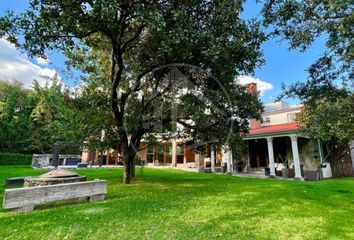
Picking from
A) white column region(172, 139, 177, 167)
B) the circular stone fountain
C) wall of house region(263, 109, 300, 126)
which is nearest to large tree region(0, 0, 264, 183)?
the circular stone fountain

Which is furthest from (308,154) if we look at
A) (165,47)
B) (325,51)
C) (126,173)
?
(165,47)

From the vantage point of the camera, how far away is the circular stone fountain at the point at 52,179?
630 cm

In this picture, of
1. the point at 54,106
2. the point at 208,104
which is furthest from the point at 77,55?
the point at 54,106

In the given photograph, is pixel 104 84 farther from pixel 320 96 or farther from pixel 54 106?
pixel 54 106

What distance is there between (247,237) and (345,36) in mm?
4682

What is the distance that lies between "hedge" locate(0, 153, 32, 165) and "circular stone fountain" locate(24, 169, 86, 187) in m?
20.5

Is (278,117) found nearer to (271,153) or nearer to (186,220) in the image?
(271,153)

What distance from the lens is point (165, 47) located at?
6.52 m

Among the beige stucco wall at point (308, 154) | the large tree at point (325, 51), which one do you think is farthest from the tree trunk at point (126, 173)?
the beige stucco wall at point (308, 154)

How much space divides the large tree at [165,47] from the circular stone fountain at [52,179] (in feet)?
9.83

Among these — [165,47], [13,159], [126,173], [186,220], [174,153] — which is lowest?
[186,220]

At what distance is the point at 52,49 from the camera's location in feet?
26.9

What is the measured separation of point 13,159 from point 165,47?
23.9 meters

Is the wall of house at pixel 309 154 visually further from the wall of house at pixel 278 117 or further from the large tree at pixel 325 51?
the large tree at pixel 325 51
